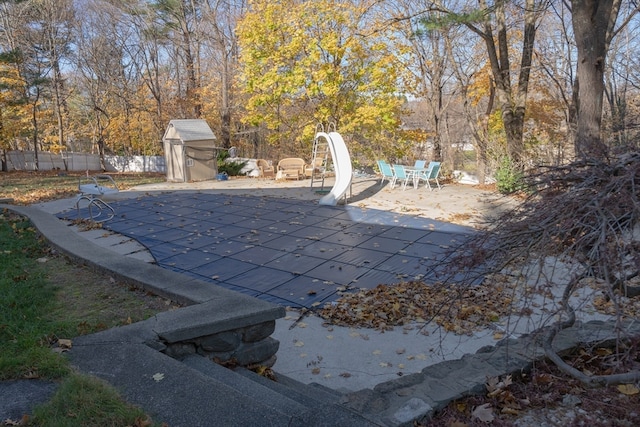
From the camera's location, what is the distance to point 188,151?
53.1 feet

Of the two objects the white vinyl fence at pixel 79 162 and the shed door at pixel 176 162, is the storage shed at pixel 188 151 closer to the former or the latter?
the shed door at pixel 176 162

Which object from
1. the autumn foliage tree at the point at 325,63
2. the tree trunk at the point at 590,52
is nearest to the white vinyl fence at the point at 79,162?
the autumn foliage tree at the point at 325,63

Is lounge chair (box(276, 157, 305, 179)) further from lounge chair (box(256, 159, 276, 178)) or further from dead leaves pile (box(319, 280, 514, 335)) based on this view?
dead leaves pile (box(319, 280, 514, 335))

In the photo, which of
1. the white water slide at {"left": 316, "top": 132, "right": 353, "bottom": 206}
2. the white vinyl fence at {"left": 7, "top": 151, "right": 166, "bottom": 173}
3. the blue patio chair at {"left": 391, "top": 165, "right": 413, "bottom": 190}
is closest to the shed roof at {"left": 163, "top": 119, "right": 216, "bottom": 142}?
the white water slide at {"left": 316, "top": 132, "right": 353, "bottom": 206}

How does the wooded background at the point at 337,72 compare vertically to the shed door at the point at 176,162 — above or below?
above

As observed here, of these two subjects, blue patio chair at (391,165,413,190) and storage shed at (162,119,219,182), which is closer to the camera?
blue patio chair at (391,165,413,190)

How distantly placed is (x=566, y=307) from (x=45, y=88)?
29077 millimetres

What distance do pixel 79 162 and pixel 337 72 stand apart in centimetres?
1881

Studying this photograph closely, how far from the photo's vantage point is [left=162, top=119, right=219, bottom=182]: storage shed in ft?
53.0

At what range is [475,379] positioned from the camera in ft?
8.16

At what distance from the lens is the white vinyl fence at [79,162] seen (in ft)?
81.9

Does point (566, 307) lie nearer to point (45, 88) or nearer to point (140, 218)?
point (140, 218)

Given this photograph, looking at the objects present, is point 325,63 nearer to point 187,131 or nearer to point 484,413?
point 187,131

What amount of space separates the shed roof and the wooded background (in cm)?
192
